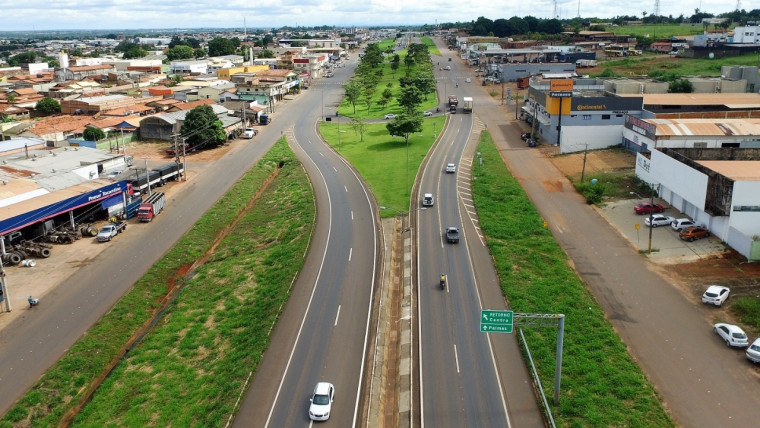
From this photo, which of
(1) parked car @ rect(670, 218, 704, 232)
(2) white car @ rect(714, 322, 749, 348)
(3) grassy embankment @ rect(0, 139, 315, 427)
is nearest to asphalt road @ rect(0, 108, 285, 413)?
(3) grassy embankment @ rect(0, 139, 315, 427)

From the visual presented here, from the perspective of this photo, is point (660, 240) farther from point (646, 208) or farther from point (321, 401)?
point (321, 401)

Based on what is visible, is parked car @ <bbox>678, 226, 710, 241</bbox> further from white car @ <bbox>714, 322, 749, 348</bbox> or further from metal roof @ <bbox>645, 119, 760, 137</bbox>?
metal roof @ <bbox>645, 119, 760, 137</bbox>

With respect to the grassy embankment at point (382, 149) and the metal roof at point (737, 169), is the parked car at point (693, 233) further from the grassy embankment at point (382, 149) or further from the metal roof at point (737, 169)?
the grassy embankment at point (382, 149)

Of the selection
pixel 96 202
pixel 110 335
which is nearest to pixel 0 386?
pixel 110 335

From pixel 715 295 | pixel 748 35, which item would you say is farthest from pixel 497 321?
pixel 748 35

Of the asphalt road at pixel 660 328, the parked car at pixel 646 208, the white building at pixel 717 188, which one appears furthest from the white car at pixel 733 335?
the parked car at pixel 646 208
